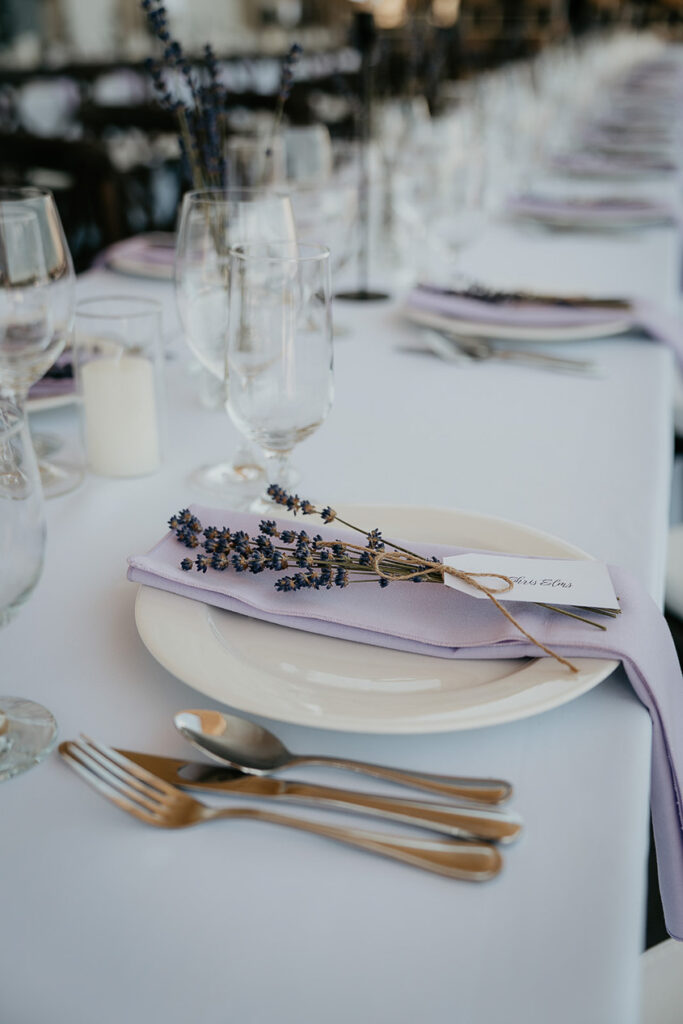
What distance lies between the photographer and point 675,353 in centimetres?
126

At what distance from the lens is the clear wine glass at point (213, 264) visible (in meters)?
0.91

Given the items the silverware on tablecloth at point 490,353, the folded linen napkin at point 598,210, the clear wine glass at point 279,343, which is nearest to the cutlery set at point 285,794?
the clear wine glass at point 279,343

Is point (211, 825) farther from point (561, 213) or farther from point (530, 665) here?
point (561, 213)

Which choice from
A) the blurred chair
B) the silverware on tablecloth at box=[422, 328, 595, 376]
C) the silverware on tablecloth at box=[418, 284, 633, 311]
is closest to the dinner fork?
the silverware on tablecloth at box=[422, 328, 595, 376]

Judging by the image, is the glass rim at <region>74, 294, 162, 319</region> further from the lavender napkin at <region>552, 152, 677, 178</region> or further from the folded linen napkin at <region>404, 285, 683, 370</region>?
the lavender napkin at <region>552, 152, 677, 178</region>

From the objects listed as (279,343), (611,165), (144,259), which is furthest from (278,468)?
(611,165)

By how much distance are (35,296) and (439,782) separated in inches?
22.3

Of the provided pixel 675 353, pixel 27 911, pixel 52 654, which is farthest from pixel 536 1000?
pixel 675 353

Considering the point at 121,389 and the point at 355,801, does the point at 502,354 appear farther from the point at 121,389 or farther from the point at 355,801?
the point at 355,801

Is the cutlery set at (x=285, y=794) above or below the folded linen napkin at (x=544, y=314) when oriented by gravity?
below

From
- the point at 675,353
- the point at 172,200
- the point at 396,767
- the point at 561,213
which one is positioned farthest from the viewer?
the point at 172,200

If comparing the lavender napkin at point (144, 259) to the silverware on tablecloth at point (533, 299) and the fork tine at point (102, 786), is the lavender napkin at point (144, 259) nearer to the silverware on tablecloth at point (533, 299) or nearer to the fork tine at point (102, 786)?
the silverware on tablecloth at point (533, 299)

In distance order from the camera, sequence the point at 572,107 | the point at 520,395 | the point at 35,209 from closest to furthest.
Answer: the point at 35,209
the point at 520,395
the point at 572,107

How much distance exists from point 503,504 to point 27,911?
506 mm
